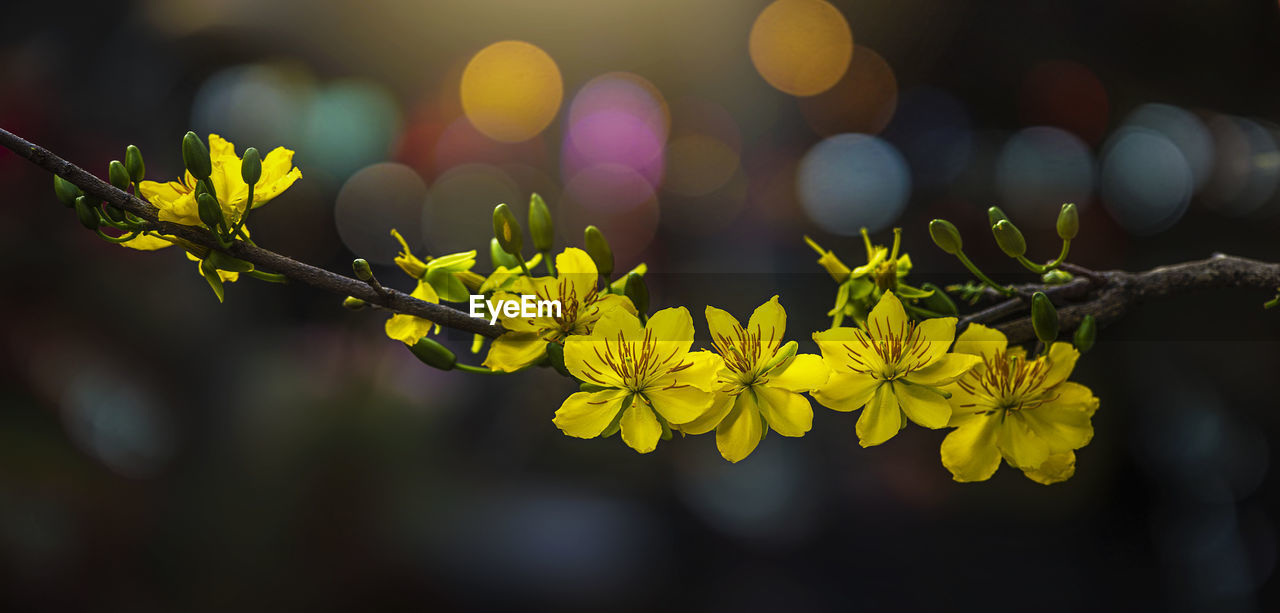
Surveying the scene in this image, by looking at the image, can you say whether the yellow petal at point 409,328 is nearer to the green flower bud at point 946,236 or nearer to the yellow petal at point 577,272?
the yellow petal at point 577,272

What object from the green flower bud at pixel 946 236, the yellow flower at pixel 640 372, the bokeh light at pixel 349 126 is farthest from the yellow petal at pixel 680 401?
the bokeh light at pixel 349 126

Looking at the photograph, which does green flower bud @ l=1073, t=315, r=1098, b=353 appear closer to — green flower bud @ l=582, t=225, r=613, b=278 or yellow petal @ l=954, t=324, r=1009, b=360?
yellow petal @ l=954, t=324, r=1009, b=360

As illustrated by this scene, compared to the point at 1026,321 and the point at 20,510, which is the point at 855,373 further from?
the point at 20,510

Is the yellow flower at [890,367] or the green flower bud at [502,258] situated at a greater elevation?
the green flower bud at [502,258]

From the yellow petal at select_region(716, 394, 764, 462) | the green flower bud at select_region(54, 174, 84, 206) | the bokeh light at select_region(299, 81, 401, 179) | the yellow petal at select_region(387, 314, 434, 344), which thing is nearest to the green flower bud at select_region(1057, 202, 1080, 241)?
the yellow petal at select_region(716, 394, 764, 462)

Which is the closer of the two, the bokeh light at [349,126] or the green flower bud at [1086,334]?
the green flower bud at [1086,334]

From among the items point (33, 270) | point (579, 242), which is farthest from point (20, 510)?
point (579, 242)
